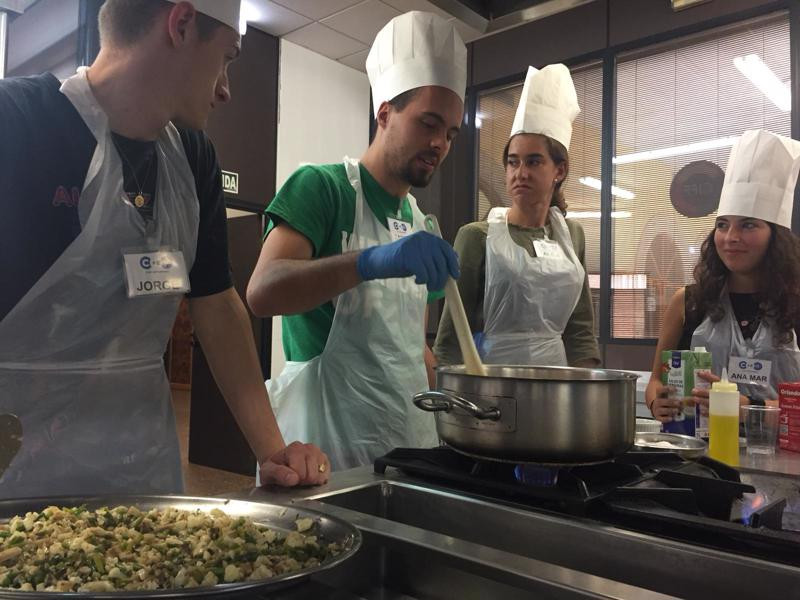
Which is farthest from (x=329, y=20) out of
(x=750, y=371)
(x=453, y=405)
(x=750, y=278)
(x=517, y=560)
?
(x=517, y=560)

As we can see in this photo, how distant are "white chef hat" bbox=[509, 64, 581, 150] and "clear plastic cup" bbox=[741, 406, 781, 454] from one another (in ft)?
3.88

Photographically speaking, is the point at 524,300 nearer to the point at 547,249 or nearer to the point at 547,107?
the point at 547,249

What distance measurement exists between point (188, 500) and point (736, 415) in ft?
3.37

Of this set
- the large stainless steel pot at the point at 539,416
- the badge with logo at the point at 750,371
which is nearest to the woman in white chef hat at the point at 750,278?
the badge with logo at the point at 750,371

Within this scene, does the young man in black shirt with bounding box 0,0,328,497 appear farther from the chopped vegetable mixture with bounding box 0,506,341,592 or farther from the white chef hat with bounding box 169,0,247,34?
the chopped vegetable mixture with bounding box 0,506,341,592

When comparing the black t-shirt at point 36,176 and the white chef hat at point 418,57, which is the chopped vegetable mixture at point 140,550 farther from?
the white chef hat at point 418,57

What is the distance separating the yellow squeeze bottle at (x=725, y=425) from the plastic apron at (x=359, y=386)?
615mm

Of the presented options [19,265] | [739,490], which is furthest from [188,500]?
[739,490]

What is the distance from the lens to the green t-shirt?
4.76 feet

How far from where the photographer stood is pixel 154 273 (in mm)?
1087

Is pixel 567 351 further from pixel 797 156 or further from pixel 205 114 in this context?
pixel 205 114

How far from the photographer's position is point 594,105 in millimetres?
4102

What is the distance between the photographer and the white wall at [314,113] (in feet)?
14.2

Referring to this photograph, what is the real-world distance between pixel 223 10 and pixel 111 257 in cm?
46
